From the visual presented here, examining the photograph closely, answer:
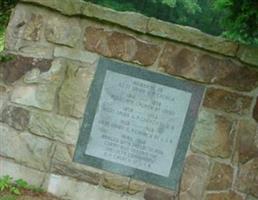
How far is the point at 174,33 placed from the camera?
390 centimetres

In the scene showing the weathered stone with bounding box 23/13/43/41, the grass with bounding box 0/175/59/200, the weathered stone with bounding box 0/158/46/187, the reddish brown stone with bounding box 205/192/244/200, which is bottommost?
the grass with bounding box 0/175/59/200

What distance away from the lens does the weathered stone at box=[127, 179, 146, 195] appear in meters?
4.02

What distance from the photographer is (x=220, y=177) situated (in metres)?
3.98

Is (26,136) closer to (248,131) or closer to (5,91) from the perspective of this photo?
(5,91)

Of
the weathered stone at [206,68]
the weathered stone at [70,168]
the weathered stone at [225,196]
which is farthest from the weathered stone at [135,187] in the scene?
the weathered stone at [206,68]

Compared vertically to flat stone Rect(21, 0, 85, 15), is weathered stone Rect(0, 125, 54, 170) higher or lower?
lower

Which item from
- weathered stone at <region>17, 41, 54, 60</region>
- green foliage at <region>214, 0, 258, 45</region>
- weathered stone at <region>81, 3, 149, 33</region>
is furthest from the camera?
green foliage at <region>214, 0, 258, 45</region>

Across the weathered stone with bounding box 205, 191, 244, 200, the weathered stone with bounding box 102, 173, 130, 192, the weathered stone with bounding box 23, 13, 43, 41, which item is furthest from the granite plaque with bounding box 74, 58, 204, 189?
the weathered stone with bounding box 23, 13, 43, 41

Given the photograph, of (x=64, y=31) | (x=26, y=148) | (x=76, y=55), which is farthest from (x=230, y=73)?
(x=26, y=148)

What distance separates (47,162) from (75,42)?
93 cm

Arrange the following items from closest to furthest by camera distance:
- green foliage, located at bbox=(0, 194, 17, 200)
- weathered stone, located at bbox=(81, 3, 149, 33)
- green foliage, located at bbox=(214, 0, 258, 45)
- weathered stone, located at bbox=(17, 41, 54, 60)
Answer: green foliage, located at bbox=(0, 194, 17, 200), weathered stone, located at bbox=(81, 3, 149, 33), weathered stone, located at bbox=(17, 41, 54, 60), green foliage, located at bbox=(214, 0, 258, 45)

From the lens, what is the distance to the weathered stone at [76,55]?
3979mm

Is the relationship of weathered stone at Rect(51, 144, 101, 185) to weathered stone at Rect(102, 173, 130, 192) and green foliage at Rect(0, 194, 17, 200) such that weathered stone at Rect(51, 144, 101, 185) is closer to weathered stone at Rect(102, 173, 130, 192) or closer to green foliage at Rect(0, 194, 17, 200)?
weathered stone at Rect(102, 173, 130, 192)

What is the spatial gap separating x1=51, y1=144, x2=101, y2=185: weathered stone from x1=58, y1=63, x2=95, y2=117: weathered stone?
0.92 ft
